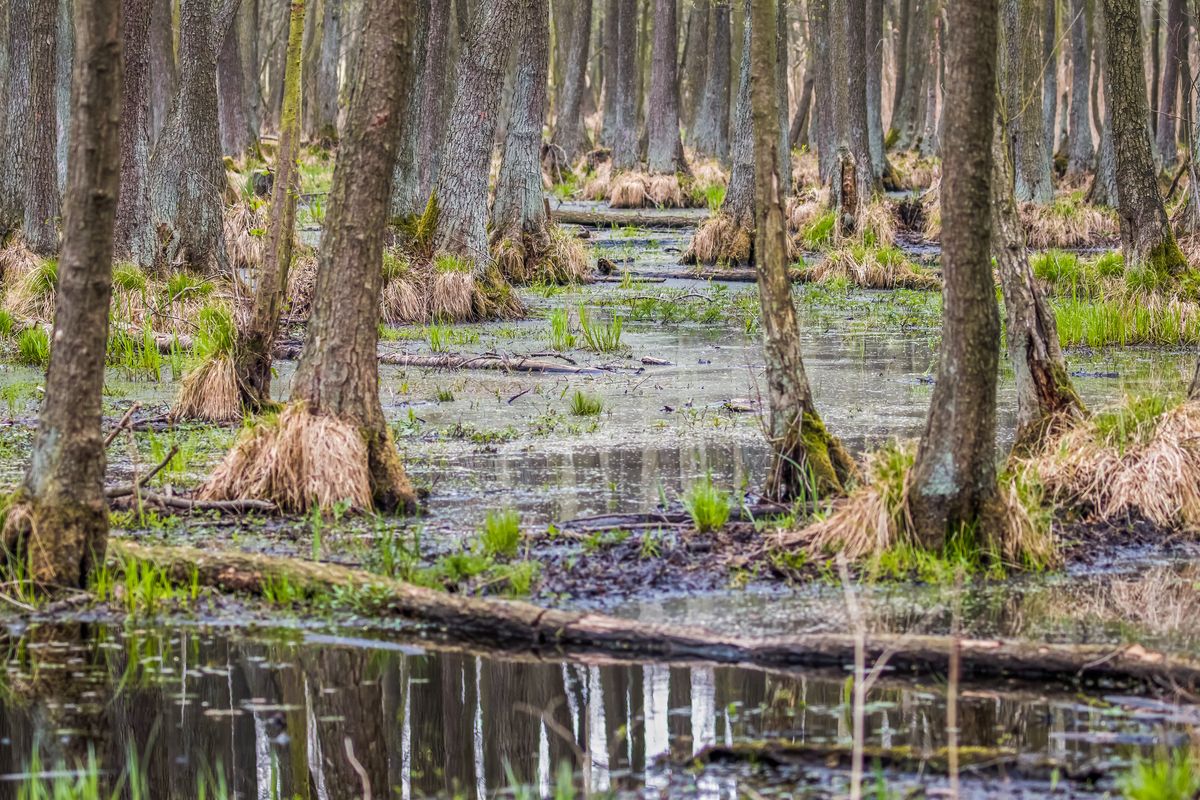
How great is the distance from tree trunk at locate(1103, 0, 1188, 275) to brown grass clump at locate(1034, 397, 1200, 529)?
254 inches

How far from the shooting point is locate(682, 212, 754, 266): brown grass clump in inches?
851

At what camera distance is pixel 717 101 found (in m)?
39.5

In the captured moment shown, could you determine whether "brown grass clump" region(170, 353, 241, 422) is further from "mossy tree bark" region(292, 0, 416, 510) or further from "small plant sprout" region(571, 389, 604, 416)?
"mossy tree bark" region(292, 0, 416, 510)

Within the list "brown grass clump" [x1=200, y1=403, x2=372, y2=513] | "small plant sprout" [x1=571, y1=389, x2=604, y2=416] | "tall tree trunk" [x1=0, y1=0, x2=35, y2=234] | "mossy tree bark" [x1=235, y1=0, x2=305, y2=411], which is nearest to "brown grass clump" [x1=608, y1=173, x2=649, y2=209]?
"tall tree trunk" [x1=0, y1=0, x2=35, y2=234]

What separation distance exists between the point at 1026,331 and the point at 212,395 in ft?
17.5

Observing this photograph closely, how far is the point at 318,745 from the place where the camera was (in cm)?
482

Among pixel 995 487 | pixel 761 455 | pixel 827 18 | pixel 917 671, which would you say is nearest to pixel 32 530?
pixel 917 671

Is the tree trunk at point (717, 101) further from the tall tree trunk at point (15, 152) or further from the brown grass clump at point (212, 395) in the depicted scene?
the brown grass clump at point (212, 395)

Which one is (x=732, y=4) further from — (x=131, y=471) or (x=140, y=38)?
(x=131, y=471)

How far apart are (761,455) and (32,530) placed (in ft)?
15.5

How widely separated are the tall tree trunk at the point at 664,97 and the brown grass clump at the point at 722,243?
982 centimetres

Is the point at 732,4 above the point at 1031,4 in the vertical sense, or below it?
above

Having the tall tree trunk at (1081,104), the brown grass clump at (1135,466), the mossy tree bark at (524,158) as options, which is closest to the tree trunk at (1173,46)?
the tall tree trunk at (1081,104)

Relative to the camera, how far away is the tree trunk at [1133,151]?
13.5 metres
